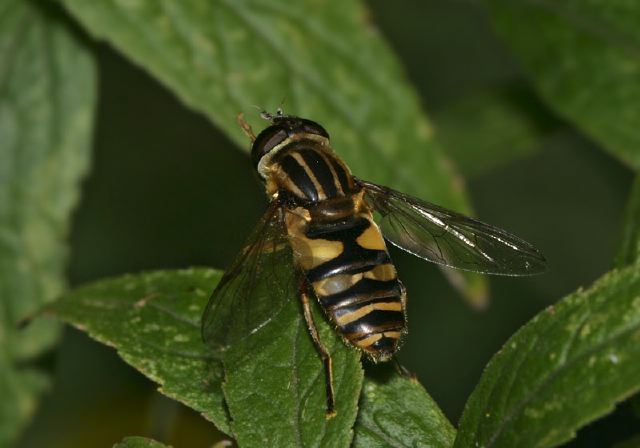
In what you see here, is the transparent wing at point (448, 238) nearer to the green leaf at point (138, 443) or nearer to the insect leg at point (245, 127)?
the insect leg at point (245, 127)

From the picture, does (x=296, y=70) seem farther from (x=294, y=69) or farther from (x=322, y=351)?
(x=322, y=351)

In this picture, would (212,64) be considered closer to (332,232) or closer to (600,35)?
(332,232)

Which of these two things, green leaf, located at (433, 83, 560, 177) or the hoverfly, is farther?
green leaf, located at (433, 83, 560, 177)

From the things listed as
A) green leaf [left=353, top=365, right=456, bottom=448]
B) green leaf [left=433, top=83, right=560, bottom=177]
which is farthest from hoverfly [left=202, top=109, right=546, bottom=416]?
green leaf [left=433, top=83, right=560, bottom=177]

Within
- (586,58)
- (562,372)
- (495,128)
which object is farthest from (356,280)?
(495,128)

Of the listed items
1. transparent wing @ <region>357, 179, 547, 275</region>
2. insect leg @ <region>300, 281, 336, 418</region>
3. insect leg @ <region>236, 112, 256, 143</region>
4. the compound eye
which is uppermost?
insect leg @ <region>236, 112, 256, 143</region>

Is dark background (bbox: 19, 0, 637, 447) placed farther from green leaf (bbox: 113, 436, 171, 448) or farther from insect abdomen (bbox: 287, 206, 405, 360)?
green leaf (bbox: 113, 436, 171, 448)
